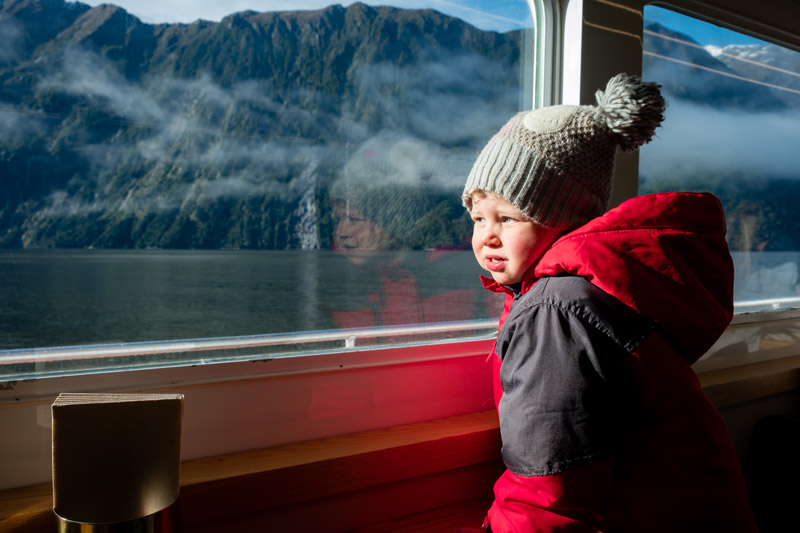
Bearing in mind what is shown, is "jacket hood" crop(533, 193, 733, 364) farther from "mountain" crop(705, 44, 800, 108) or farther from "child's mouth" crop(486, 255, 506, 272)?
"mountain" crop(705, 44, 800, 108)

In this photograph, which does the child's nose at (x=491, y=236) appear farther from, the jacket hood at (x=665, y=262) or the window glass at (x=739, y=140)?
the window glass at (x=739, y=140)

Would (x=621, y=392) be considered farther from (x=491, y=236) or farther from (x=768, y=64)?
(x=768, y=64)

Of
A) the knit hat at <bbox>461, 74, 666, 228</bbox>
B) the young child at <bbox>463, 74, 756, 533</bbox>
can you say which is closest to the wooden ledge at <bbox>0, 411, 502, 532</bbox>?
the young child at <bbox>463, 74, 756, 533</bbox>

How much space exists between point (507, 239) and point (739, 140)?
167 cm

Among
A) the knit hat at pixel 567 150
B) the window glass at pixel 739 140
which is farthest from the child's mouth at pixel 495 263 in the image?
the window glass at pixel 739 140

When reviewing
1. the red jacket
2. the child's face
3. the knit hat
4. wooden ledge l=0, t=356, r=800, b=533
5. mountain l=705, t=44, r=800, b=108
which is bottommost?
wooden ledge l=0, t=356, r=800, b=533

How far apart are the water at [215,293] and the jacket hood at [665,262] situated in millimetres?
501

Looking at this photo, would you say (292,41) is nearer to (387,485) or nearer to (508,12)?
(508,12)

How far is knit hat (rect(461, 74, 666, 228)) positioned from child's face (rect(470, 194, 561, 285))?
0.09ft

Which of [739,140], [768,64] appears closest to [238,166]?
[739,140]

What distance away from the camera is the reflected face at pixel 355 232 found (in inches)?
48.5

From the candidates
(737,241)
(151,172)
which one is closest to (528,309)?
(151,172)

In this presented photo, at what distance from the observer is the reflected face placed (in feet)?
4.04

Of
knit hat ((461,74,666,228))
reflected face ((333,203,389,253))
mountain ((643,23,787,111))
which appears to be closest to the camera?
knit hat ((461,74,666,228))
